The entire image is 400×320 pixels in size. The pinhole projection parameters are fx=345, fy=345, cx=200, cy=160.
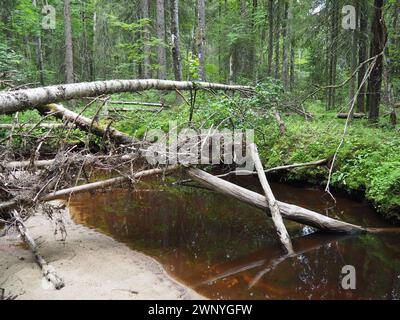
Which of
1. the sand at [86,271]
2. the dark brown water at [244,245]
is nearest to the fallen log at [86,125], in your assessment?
the dark brown water at [244,245]

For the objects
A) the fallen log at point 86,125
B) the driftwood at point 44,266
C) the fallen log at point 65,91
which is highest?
the fallen log at point 65,91

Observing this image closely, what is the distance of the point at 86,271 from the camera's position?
16.3 feet

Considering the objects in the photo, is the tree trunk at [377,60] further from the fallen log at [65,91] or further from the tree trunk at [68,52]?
the tree trunk at [68,52]

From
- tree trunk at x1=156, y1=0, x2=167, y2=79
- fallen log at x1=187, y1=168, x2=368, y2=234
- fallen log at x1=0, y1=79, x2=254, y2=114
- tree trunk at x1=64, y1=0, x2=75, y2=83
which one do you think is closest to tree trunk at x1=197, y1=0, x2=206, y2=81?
tree trunk at x1=156, y1=0, x2=167, y2=79

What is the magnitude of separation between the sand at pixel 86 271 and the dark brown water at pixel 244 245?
331mm

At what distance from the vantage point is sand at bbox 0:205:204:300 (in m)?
4.39

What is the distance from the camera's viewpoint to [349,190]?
7.73 meters

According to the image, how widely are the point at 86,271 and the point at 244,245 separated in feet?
8.85

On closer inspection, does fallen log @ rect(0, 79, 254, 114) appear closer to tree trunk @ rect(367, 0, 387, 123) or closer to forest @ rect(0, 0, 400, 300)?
forest @ rect(0, 0, 400, 300)

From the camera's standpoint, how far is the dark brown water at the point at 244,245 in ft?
15.8

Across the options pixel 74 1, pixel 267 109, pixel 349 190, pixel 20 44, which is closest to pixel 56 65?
pixel 20 44

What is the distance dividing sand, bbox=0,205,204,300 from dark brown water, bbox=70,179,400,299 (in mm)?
331

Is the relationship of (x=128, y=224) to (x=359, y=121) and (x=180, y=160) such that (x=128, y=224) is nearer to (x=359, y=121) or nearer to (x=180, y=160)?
(x=180, y=160)
